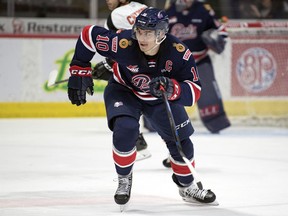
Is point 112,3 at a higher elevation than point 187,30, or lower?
higher

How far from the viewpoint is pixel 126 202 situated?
3.33 meters

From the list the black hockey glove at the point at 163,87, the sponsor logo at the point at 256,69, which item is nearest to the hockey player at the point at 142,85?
the black hockey glove at the point at 163,87

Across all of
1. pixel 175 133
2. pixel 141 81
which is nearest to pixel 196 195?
pixel 175 133

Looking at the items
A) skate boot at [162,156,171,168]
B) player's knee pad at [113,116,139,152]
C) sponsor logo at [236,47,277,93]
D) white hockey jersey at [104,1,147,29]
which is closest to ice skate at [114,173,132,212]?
player's knee pad at [113,116,139,152]

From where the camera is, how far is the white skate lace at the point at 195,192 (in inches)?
136

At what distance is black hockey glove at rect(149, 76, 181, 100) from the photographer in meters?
3.23

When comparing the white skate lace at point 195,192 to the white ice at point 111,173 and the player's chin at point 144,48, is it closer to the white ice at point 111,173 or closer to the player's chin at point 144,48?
the white ice at point 111,173

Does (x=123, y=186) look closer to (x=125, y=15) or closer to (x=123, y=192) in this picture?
(x=123, y=192)

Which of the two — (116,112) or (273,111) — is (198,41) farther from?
(116,112)

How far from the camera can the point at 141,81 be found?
345 centimetres

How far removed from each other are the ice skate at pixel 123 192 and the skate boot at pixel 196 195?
285 millimetres

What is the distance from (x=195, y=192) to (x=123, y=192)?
34cm

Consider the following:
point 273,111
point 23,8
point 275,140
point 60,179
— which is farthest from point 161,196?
point 23,8

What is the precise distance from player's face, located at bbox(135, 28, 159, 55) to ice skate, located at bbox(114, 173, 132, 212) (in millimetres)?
553
